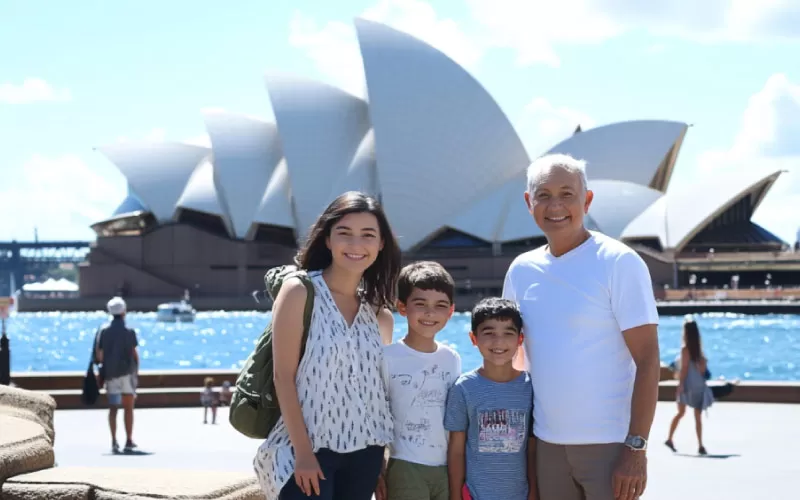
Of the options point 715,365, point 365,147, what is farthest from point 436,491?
point 365,147

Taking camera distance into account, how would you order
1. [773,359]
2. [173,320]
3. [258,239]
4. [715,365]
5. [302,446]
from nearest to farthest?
[302,446]
[715,365]
[773,359]
[173,320]
[258,239]

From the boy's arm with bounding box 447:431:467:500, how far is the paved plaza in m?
2.67

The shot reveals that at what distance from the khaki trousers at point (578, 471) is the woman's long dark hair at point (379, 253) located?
62 cm

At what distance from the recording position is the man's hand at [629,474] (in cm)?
263

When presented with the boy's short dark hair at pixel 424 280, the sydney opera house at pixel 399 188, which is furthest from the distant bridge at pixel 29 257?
the boy's short dark hair at pixel 424 280

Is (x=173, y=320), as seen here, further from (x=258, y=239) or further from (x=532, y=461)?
(x=532, y=461)

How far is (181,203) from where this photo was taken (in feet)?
161

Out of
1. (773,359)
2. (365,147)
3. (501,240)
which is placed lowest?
(773,359)

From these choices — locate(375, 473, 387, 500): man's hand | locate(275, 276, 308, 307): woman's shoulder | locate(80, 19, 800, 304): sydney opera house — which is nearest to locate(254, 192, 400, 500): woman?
locate(275, 276, 308, 307): woman's shoulder

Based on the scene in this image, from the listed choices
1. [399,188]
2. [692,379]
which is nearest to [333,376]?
[692,379]

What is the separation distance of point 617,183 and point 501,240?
6.06m

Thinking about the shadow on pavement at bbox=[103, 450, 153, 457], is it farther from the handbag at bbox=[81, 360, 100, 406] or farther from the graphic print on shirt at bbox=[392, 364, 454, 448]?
the graphic print on shirt at bbox=[392, 364, 454, 448]

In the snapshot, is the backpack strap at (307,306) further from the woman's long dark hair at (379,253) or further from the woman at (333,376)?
the woman's long dark hair at (379,253)

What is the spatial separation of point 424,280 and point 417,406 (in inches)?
14.4
